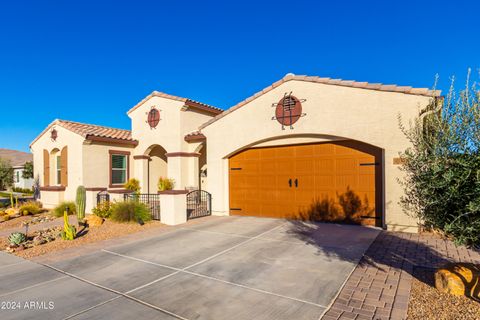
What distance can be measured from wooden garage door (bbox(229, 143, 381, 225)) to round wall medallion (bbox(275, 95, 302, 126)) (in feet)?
3.45

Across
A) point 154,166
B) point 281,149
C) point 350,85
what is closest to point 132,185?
point 154,166

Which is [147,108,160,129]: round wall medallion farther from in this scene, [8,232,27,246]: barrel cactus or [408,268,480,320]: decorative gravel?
[408,268,480,320]: decorative gravel

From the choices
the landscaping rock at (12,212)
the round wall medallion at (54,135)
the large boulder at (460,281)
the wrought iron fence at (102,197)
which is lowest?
the landscaping rock at (12,212)

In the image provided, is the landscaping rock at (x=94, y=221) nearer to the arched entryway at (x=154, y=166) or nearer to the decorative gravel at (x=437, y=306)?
the arched entryway at (x=154, y=166)

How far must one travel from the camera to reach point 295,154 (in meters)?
10.2

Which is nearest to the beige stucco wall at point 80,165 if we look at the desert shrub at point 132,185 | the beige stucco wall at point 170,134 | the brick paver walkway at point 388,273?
the desert shrub at point 132,185

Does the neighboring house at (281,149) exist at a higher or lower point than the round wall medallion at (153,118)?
lower

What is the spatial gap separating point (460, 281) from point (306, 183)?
604cm

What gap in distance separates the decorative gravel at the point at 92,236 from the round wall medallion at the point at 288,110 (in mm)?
5907

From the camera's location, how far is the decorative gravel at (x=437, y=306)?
343 cm

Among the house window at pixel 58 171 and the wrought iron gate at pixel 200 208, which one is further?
the house window at pixel 58 171

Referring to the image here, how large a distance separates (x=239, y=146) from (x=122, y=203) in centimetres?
508

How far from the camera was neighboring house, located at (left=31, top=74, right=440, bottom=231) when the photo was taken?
8312 millimetres

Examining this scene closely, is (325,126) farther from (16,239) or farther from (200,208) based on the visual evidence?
(16,239)
